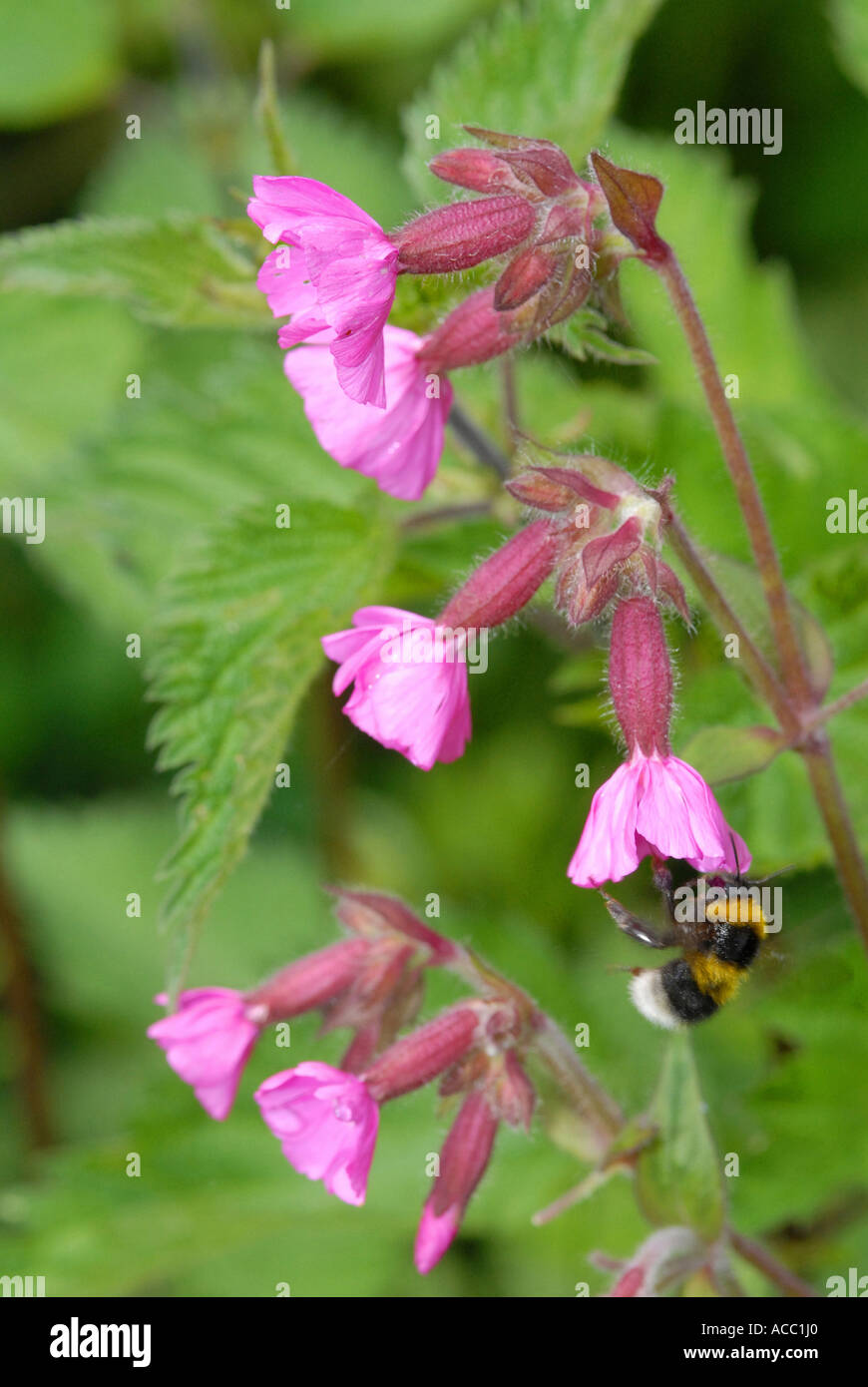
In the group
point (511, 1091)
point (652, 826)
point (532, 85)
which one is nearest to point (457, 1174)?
point (511, 1091)

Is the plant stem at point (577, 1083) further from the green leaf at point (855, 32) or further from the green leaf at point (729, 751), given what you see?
the green leaf at point (855, 32)

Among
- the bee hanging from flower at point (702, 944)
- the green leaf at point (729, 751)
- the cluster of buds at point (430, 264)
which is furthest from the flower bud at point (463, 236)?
the bee hanging from flower at point (702, 944)

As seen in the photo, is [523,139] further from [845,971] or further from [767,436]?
[845,971]

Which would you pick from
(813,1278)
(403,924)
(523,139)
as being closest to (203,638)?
(403,924)

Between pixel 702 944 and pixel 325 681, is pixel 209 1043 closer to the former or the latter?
pixel 702 944

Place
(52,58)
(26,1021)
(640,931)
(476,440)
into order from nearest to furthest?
(640,931) → (476,440) → (26,1021) → (52,58)

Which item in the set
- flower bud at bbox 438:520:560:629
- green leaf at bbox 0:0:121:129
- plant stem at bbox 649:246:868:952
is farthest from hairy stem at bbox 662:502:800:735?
green leaf at bbox 0:0:121:129

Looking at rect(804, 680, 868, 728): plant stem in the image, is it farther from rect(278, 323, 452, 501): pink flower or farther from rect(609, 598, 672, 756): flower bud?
rect(278, 323, 452, 501): pink flower
